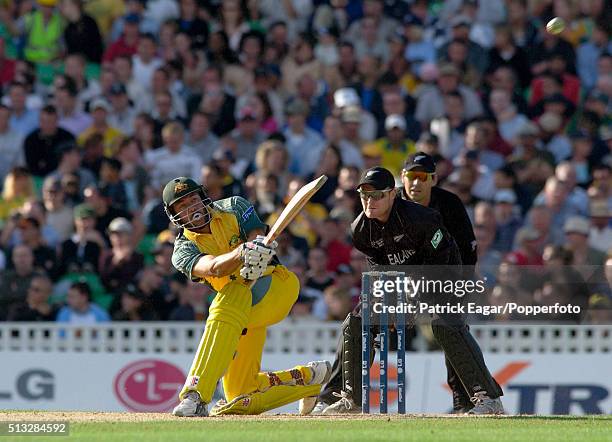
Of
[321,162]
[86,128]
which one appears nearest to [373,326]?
[321,162]

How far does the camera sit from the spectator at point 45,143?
17469mm

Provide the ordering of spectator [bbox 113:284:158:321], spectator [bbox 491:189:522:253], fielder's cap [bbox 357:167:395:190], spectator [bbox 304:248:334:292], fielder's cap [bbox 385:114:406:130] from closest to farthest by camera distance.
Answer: fielder's cap [bbox 357:167:395:190], spectator [bbox 113:284:158:321], spectator [bbox 304:248:334:292], spectator [bbox 491:189:522:253], fielder's cap [bbox 385:114:406:130]

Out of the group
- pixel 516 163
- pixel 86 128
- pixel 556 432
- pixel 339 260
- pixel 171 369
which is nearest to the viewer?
pixel 556 432

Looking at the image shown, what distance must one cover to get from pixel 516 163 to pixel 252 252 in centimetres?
772

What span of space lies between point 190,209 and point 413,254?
1551 millimetres

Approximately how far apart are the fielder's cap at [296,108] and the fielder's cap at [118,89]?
2.00m

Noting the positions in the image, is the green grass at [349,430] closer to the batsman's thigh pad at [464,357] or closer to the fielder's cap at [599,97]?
the batsman's thigh pad at [464,357]

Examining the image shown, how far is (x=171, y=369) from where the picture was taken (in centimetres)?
1385

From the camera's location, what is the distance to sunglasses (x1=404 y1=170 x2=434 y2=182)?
1077 centimetres

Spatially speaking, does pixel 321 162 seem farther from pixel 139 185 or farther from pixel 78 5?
pixel 78 5

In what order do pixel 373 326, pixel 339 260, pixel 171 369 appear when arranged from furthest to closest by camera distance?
1. pixel 339 260
2. pixel 171 369
3. pixel 373 326

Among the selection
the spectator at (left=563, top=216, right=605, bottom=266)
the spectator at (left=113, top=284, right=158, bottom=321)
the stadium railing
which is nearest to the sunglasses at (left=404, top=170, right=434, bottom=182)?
the stadium railing

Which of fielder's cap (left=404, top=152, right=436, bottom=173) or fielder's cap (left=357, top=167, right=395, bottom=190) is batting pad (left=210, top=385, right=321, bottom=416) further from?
fielder's cap (left=404, top=152, right=436, bottom=173)

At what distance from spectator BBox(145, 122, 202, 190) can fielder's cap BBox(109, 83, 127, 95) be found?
1.28 meters
